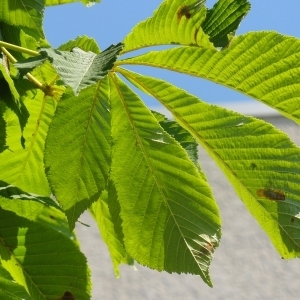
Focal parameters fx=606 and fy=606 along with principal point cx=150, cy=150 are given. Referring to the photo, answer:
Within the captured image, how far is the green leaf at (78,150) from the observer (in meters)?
0.54

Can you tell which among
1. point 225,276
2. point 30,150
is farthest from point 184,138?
point 225,276

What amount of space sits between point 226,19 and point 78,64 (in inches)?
4.9

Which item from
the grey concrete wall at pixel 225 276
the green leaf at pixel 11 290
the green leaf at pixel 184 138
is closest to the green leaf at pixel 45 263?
the green leaf at pixel 11 290

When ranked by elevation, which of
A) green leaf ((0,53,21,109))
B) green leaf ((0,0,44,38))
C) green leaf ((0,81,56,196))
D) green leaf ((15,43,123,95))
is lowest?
green leaf ((0,81,56,196))

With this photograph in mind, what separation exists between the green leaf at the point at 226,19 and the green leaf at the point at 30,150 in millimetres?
224

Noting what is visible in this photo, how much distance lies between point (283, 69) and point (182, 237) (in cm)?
18

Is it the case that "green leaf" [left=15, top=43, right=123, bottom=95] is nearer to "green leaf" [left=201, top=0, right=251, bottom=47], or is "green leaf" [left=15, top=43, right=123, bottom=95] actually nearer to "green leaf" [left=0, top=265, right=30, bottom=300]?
"green leaf" [left=201, top=0, right=251, bottom=47]

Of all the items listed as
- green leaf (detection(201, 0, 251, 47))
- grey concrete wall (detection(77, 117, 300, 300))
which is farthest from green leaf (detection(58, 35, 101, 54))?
grey concrete wall (detection(77, 117, 300, 300))

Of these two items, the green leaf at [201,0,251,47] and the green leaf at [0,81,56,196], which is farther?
the green leaf at [0,81,56,196]

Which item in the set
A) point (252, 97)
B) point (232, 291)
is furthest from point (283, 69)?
point (232, 291)

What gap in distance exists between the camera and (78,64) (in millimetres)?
434

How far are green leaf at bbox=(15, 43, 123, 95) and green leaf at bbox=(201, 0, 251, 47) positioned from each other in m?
0.08

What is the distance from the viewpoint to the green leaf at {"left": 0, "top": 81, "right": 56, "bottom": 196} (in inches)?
25.2

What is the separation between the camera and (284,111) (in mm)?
545
